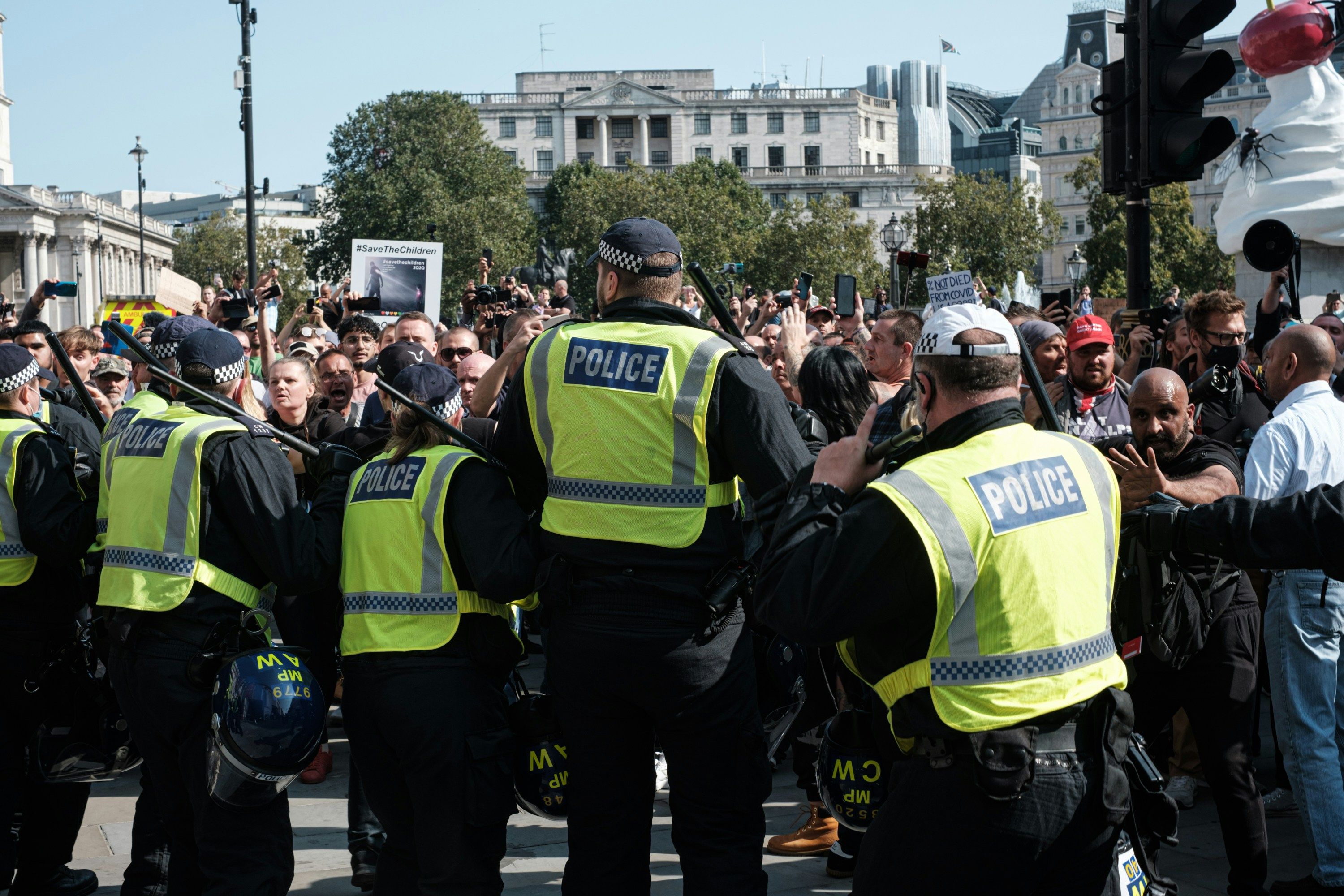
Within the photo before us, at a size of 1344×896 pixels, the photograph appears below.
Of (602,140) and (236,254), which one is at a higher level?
(602,140)

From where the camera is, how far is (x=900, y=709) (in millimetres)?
2895

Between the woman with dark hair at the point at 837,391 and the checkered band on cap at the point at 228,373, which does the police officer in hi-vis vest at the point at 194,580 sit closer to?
the checkered band on cap at the point at 228,373

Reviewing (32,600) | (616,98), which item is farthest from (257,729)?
(616,98)

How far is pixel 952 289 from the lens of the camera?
449 centimetres

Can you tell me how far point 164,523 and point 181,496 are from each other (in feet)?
0.36

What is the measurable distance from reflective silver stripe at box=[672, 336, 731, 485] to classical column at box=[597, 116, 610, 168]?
99.9 meters

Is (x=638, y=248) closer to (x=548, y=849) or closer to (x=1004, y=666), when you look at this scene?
(x=1004, y=666)

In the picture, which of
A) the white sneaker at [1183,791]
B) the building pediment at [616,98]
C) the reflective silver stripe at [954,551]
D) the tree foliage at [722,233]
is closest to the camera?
the reflective silver stripe at [954,551]

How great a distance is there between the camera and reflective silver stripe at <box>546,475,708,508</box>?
382 cm

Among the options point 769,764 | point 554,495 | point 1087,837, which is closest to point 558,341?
point 554,495

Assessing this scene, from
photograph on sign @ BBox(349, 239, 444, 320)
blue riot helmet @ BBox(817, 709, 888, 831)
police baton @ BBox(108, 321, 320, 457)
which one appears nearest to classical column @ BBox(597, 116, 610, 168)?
photograph on sign @ BBox(349, 239, 444, 320)

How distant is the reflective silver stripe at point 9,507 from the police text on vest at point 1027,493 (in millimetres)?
3676

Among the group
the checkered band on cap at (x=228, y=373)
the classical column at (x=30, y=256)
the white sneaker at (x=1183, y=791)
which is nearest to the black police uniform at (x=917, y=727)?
the checkered band on cap at (x=228, y=373)

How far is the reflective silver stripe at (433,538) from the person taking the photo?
4059 millimetres
